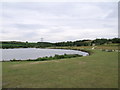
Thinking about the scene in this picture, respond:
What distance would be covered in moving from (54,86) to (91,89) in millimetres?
2488

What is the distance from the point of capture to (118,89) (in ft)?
22.8

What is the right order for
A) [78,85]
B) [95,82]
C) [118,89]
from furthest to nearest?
[95,82], [78,85], [118,89]

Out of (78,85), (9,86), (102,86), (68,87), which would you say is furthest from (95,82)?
(9,86)

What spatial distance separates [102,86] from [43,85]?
4.13 meters

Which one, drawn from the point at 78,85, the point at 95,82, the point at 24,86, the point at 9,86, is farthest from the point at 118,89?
the point at 9,86

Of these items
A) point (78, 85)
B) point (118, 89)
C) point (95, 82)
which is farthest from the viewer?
point (95, 82)

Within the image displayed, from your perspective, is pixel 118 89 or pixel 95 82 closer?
pixel 118 89

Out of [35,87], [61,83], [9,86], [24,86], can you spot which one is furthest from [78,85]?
[9,86]

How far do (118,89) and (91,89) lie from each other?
69.7 inches

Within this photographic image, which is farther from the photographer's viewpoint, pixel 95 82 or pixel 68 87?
pixel 95 82

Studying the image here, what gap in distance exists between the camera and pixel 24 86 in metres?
7.58

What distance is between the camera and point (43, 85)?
7.62m

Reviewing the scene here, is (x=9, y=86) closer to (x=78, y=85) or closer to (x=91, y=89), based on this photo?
(x=78, y=85)

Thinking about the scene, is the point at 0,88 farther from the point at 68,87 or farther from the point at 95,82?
the point at 95,82
